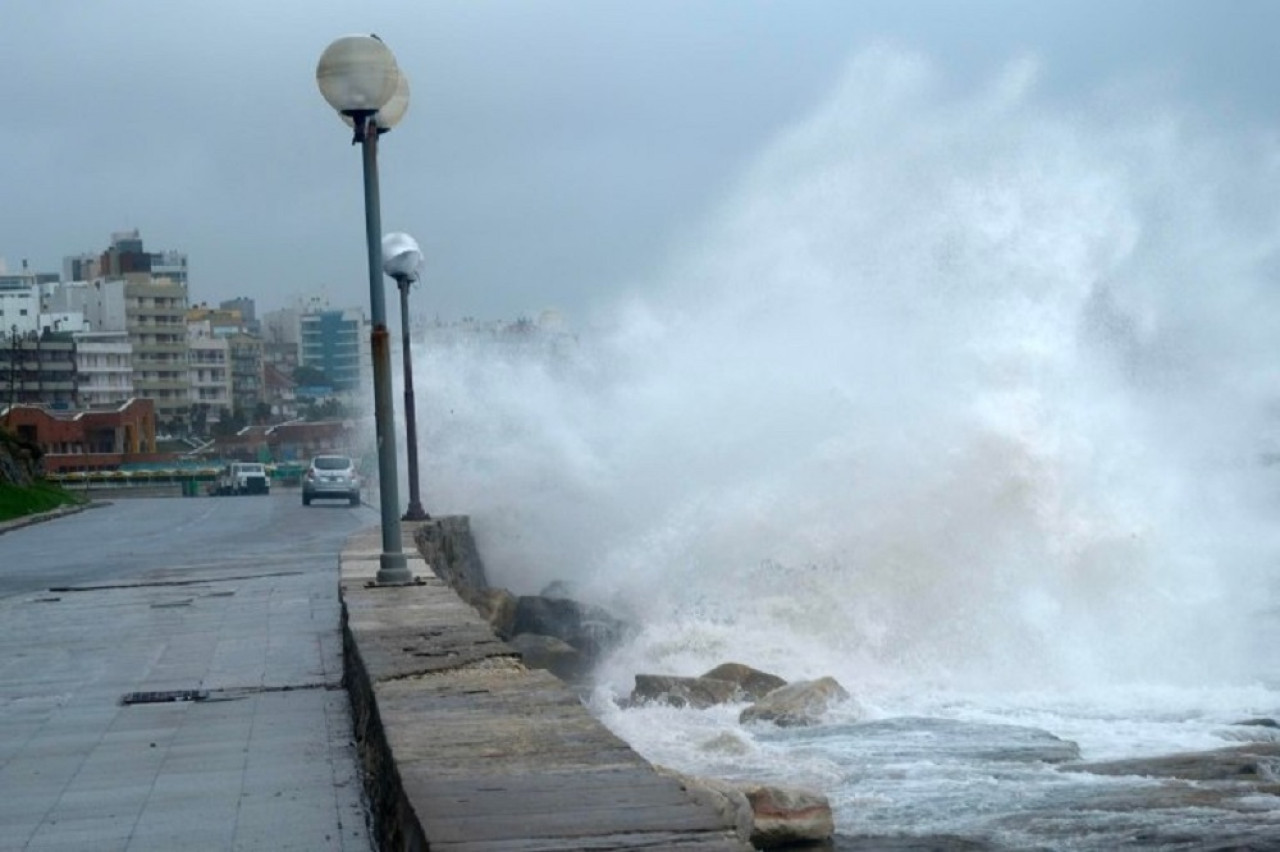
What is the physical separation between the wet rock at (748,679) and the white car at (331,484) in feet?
103

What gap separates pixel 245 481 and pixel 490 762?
64347 millimetres

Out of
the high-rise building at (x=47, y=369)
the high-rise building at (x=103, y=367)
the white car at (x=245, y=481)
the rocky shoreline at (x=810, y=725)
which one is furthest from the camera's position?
the high-rise building at (x=103, y=367)

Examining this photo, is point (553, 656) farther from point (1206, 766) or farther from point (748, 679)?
point (1206, 766)

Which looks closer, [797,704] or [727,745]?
[727,745]

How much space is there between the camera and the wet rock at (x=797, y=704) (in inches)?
557

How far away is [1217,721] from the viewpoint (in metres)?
14.7

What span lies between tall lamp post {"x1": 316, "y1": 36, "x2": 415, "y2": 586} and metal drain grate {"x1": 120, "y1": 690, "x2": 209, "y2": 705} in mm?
2536

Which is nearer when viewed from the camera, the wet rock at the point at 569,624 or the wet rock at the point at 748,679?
the wet rock at the point at 748,679

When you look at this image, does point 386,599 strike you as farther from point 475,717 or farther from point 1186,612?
point 1186,612

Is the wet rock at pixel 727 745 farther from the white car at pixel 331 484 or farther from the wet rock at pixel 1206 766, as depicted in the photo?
the white car at pixel 331 484

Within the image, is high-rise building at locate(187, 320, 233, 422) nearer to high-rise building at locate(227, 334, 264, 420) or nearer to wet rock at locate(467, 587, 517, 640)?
high-rise building at locate(227, 334, 264, 420)

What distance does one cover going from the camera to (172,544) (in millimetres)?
27328

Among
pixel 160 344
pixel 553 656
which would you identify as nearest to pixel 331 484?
pixel 553 656

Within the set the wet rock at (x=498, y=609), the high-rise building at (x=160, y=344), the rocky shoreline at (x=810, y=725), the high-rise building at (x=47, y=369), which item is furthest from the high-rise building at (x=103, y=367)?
the rocky shoreline at (x=810, y=725)
